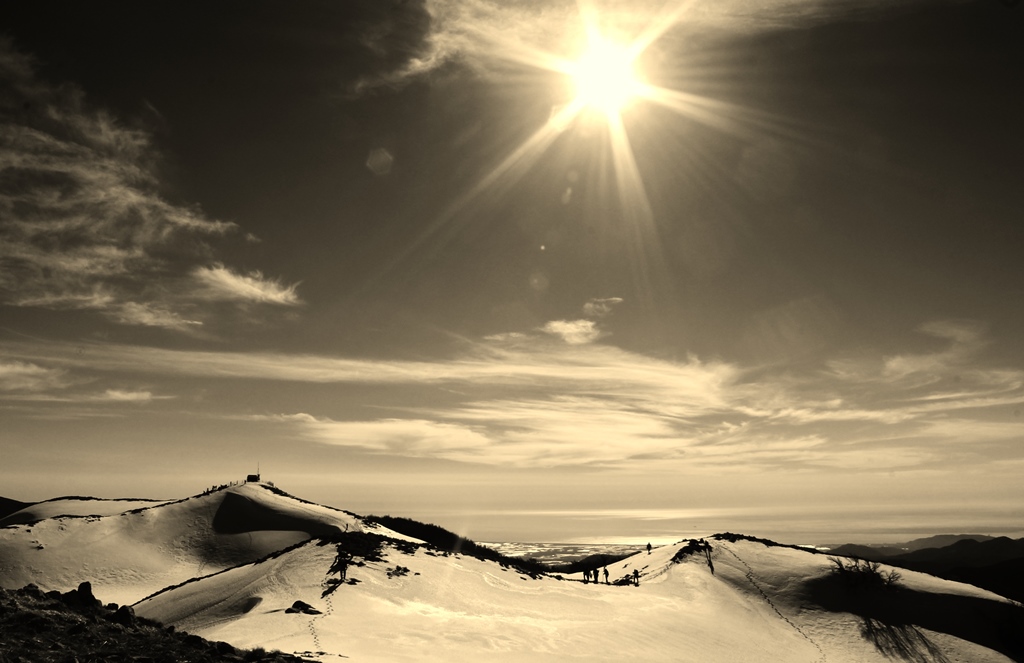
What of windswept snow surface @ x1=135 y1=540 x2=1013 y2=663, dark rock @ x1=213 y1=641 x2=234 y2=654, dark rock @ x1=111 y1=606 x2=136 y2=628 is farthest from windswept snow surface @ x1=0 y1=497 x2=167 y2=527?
dark rock @ x1=213 y1=641 x2=234 y2=654

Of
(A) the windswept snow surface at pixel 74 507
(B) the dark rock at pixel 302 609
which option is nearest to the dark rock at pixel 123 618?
(B) the dark rock at pixel 302 609

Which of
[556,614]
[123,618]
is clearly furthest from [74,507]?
[123,618]

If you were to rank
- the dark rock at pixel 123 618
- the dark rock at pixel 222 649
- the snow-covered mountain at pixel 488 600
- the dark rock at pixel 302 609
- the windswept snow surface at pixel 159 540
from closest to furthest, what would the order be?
the dark rock at pixel 222 649 < the dark rock at pixel 123 618 < the snow-covered mountain at pixel 488 600 < the dark rock at pixel 302 609 < the windswept snow surface at pixel 159 540

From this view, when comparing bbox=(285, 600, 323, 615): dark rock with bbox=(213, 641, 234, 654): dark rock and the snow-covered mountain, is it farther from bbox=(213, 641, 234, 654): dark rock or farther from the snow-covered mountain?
bbox=(213, 641, 234, 654): dark rock

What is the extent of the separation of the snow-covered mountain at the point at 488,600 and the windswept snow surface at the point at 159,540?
0.61 feet

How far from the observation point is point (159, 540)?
53000 mm

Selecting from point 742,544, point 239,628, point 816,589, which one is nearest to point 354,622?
point 239,628

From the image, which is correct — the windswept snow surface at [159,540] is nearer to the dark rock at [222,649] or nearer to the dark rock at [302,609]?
the dark rock at [302,609]

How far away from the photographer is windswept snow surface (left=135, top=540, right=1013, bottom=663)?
2167 cm

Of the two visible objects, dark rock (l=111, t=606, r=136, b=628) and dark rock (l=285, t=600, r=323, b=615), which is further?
dark rock (l=285, t=600, r=323, b=615)

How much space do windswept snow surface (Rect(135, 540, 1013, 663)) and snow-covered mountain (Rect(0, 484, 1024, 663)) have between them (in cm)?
12

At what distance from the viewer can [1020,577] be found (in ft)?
336

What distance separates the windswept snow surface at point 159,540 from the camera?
46.1 m

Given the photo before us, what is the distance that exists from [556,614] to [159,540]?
43.2m
